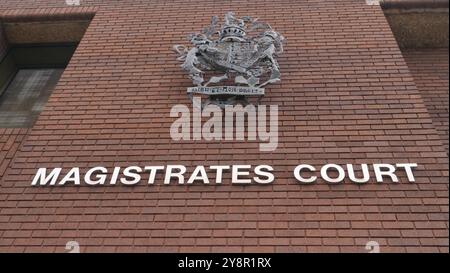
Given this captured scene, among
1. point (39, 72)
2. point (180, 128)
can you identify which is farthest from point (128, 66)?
point (39, 72)

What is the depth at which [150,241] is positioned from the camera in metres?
3.92

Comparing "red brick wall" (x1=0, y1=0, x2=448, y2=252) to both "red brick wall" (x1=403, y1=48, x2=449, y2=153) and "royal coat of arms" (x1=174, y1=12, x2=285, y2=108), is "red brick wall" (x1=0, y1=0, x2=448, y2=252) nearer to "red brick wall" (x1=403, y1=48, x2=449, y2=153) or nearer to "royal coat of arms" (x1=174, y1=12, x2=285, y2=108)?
"royal coat of arms" (x1=174, y1=12, x2=285, y2=108)

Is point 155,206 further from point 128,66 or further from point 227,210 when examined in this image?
point 128,66

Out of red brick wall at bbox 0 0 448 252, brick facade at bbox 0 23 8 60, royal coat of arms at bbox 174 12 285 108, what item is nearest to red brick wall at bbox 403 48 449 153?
red brick wall at bbox 0 0 448 252

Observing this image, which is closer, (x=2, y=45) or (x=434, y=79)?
(x=434, y=79)

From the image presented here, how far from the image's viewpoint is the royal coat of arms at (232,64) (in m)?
5.07

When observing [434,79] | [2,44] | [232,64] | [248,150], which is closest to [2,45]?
[2,44]

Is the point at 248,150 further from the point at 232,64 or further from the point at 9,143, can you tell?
the point at 9,143

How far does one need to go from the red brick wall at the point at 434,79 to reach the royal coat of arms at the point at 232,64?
213 centimetres

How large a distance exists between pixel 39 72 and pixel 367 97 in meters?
5.22

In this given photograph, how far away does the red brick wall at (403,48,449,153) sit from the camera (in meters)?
5.50

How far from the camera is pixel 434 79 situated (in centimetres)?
610

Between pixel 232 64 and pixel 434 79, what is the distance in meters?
3.02
